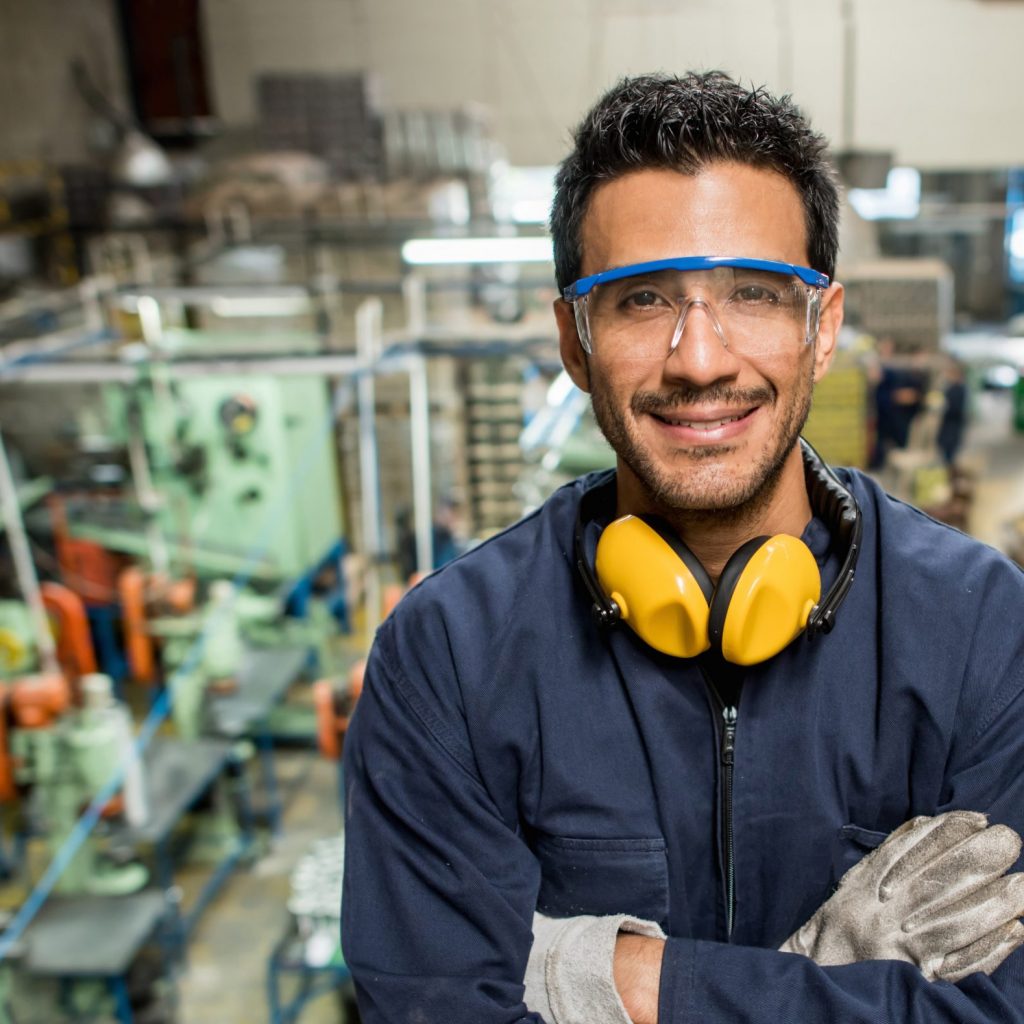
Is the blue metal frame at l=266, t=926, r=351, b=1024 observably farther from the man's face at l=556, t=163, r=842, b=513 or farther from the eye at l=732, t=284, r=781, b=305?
the eye at l=732, t=284, r=781, b=305

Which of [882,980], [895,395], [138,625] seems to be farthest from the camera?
[895,395]

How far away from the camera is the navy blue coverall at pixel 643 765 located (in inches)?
53.2

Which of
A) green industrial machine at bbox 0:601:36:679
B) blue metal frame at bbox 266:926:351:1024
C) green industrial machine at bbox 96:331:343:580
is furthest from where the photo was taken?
green industrial machine at bbox 96:331:343:580

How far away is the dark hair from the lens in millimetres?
1312

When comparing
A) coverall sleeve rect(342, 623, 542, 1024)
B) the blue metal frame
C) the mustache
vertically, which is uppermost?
the mustache

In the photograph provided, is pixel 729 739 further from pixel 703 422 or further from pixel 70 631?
pixel 70 631

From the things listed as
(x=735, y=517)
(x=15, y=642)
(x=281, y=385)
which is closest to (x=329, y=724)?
(x=15, y=642)

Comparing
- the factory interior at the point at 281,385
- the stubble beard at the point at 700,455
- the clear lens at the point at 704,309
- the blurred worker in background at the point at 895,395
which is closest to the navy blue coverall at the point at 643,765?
the stubble beard at the point at 700,455

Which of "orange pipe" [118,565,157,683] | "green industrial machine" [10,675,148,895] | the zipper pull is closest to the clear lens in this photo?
the zipper pull

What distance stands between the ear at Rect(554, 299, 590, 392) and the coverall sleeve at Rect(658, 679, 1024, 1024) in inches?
25.6

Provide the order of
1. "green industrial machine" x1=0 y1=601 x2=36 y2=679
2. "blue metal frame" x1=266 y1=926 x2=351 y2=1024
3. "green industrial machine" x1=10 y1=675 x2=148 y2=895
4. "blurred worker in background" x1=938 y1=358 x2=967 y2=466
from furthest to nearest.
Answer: "blurred worker in background" x1=938 y1=358 x2=967 y2=466 → "green industrial machine" x1=0 y1=601 x2=36 y2=679 → "green industrial machine" x1=10 y1=675 x2=148 y2=895 → "blue metal frame" x1=266 y1=926 x2=351 y2=1024

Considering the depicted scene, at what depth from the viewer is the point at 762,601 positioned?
4.40ft

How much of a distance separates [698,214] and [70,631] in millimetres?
6382

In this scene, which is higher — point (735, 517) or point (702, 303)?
point (702, 303)
